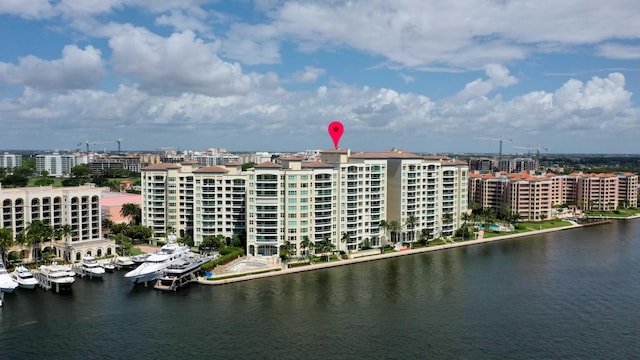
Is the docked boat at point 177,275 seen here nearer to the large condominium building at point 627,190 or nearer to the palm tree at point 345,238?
the palm tree at point 345,238

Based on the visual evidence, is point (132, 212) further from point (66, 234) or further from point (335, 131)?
point (335, 131)

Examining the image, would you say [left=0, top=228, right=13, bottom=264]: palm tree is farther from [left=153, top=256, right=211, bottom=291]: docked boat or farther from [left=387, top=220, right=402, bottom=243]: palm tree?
[left=387, top=220, right=402, bottom=243]: palm tree

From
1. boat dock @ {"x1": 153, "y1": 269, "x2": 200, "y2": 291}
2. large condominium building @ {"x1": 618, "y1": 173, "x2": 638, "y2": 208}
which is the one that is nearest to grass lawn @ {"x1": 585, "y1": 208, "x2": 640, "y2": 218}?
large condominium building @ {"x1": 618, "y1": 173, "x2": 638, "y2": 208}

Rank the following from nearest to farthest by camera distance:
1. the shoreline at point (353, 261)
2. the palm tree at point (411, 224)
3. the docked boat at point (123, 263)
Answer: the shoreline at point (353, 261) → the docked boat at point (123, 263) → the palm tree at point (411, 224)

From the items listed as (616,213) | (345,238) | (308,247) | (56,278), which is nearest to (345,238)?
(345,238)

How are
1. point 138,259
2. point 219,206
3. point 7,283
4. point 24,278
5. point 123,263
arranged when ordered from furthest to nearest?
1. point 219,206
2. point 138,259
3. point 123,263
4. point 24,278
5. point 7,283

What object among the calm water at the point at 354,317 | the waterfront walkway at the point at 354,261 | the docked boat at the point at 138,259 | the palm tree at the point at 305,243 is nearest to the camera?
the calm water at the point at 354,317

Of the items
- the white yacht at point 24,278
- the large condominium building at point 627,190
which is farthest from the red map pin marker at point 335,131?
the large condominium building at point 627,190

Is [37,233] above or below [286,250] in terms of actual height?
above
